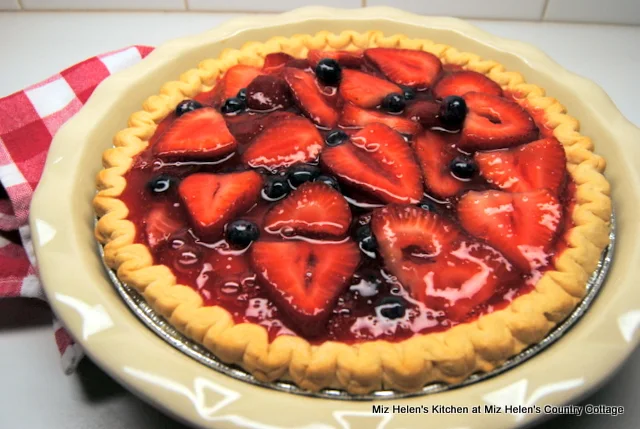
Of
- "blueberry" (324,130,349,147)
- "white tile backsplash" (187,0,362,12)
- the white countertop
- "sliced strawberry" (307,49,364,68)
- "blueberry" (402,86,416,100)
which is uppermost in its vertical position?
"sliced strawberry" (307,49,364,68)

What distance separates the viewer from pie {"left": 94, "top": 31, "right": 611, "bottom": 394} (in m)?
1.16

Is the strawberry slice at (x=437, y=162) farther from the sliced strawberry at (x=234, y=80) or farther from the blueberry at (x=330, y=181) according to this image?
the sliced strawberry at (x=234, y=80)

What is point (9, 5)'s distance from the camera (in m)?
2.63

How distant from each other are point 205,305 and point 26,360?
1.58 ft

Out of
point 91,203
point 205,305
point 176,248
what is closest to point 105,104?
point 91,203

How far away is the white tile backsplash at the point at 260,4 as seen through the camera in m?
2.51

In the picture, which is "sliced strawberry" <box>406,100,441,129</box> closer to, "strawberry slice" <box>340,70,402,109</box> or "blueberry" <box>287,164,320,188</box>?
"strawberry slice" <box>340,70,402,109</box>

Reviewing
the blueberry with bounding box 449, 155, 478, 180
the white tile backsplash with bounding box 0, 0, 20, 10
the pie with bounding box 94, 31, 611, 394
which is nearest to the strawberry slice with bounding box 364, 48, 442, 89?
the pie with bounding box 94, 31, 611, 394

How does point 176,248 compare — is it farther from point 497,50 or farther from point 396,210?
point 497,50

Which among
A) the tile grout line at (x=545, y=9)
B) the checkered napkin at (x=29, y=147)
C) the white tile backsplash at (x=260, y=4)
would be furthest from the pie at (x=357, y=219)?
the tile grout line at (x=545, y=9)

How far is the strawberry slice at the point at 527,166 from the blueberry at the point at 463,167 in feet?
0.11

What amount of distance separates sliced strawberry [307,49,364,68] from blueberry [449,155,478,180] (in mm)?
489

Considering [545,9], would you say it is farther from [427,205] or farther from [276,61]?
[427,205]

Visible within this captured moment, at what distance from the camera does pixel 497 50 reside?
76.6 inches
